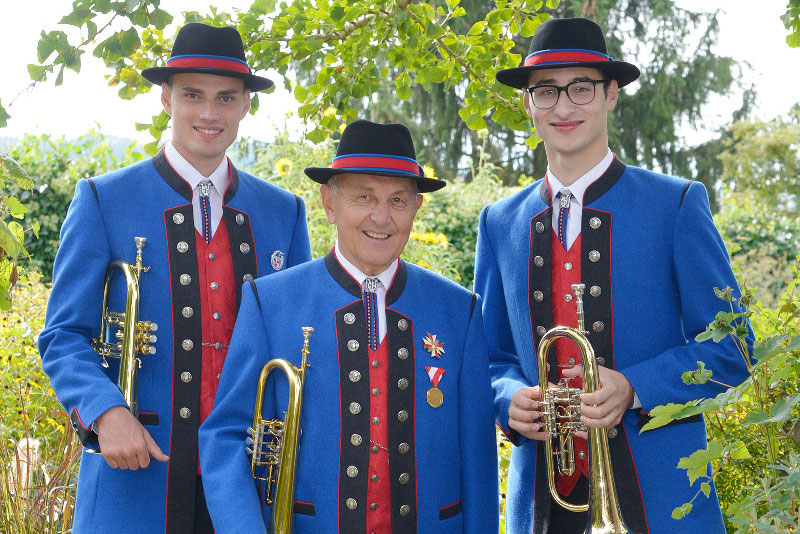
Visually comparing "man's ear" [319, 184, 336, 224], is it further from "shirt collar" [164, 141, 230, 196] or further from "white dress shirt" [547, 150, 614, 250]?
"white dress shirt" [547, 150, 614, 250]

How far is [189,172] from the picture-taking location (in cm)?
357

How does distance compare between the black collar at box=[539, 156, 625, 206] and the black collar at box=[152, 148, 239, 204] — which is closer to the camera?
the black collar at box=[539, 156, 625, 206]

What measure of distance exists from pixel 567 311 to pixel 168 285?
1.48m

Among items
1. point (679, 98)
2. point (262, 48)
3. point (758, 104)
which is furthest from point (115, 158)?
point (758, 104)

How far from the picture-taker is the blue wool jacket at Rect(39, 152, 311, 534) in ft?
10.6

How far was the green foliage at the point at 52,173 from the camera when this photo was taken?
12297 millimetres

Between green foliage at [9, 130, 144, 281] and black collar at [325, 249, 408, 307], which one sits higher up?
green foliage at [9, 130, 144, 281]

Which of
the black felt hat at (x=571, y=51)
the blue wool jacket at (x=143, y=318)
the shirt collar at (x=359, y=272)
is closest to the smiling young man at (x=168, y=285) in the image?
the blue wool jacket at (x=143, y=318)

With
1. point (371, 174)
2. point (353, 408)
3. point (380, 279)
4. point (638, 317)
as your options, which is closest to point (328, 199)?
point (371, 174)

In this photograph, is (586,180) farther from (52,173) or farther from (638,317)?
(52,173)

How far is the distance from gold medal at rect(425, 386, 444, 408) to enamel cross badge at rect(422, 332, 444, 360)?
0.12m

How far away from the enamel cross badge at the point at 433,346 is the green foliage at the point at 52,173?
962 centimetres

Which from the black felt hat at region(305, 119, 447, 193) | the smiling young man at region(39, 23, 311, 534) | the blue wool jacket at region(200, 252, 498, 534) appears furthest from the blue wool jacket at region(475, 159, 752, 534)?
the smiling young man at region(39, 23, 311, 534)

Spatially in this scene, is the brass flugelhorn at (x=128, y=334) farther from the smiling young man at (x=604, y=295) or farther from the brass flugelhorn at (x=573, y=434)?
the brass flugelhorn at (x=573, y=434)
